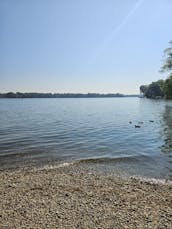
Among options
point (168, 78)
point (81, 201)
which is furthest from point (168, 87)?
point (81, 201)

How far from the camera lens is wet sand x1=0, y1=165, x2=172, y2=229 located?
508cm

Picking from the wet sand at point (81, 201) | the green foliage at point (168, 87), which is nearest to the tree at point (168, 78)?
the green foliage at point (168, 87)

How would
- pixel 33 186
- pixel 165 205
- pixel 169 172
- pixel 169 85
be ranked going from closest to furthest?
pixel 165 205 → pixel 33 186 → pixel 169 172 → pixel 169 85

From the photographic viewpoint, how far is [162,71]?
46844mm

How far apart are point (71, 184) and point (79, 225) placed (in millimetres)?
3006

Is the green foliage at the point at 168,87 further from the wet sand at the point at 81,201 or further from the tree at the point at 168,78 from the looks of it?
the wet sand at the point at 81,201

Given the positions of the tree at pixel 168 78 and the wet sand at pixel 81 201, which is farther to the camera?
the tree at pixel 168 78

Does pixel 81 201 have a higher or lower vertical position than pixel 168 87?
lower

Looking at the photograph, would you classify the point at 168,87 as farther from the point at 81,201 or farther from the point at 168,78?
the point at 81,201

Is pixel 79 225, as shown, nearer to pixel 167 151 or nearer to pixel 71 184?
pixel 71 184

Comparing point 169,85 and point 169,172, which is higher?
point 169,85

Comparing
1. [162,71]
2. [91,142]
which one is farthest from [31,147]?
[162,71]

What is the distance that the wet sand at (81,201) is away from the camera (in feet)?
16.7

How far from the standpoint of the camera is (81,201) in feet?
20.7
